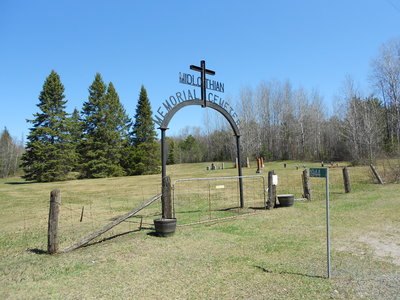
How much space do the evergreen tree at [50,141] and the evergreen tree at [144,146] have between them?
862 centimetres

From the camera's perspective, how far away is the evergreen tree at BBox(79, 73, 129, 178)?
1718 inches

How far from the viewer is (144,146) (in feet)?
147

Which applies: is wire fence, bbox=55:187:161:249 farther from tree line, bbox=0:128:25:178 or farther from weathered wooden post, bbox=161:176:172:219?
tree line, bbox=0:128:25:178

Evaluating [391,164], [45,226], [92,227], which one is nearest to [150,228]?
[92,227]

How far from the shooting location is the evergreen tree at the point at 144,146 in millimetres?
44844

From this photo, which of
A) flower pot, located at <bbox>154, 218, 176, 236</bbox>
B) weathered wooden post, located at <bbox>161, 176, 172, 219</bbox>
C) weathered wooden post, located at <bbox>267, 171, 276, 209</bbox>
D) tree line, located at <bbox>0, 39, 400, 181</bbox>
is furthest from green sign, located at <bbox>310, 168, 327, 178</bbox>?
tree line, located at <bbox>0, 39, 400, 181</bbox>

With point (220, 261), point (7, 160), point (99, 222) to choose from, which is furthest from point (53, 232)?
point (7, 160)

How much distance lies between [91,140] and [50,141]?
542 cm

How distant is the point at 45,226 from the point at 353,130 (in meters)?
40.3

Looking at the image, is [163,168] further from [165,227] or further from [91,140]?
[91,140]

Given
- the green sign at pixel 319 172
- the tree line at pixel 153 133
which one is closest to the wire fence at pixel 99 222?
the green sign at pixel 319 172

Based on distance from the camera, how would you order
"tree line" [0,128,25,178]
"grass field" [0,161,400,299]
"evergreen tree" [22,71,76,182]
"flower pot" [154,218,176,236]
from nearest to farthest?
"grass field" [0,161,400,299] → "flower pot" [154,218,176,236] → "evergreen tree" [22,71,76,182] → "tree line" [0,128,25,178]

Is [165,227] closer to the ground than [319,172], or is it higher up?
closer to the ground

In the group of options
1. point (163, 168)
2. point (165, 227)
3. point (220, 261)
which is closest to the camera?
point (220, 261)
